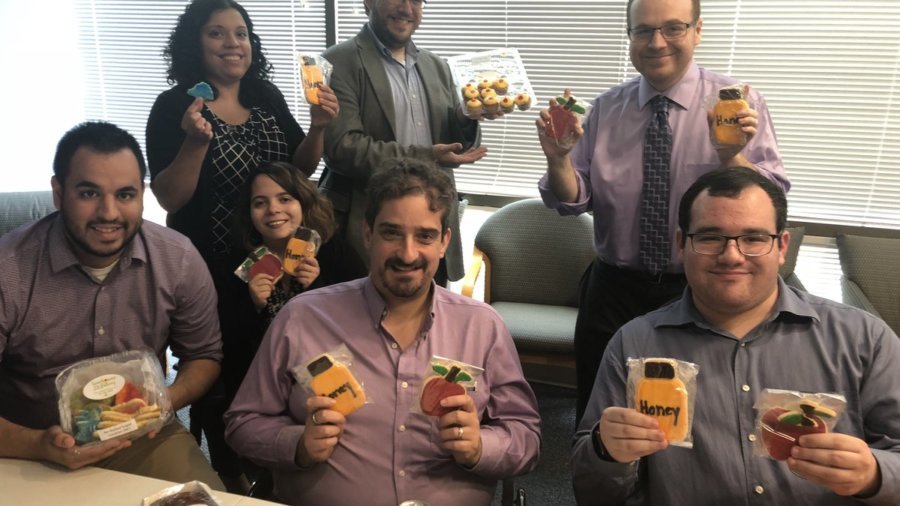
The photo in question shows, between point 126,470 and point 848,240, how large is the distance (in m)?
3.45

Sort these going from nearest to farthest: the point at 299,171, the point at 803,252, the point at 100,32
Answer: the point at 299,171 → the point at 803,252 → the point at 100,32

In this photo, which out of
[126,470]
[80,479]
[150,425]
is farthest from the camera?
[126,470]

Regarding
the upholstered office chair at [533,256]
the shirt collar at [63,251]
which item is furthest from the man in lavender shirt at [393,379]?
the upholstered office chair at [533,256]

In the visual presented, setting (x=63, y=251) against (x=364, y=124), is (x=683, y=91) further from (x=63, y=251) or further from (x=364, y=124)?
(x=63, y=251)

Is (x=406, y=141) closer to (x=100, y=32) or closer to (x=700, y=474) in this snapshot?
(x=700, y=474)

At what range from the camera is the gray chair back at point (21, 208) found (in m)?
3.36

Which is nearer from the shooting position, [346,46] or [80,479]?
[80,479]

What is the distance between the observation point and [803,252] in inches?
156

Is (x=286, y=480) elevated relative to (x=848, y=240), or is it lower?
lower

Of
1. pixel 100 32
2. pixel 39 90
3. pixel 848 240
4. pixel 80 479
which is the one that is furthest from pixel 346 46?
pixel 39 90

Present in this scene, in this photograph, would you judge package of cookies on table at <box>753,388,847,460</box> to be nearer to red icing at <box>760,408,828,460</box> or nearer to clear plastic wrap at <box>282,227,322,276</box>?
red icing at <box>760,408,828,460</box>

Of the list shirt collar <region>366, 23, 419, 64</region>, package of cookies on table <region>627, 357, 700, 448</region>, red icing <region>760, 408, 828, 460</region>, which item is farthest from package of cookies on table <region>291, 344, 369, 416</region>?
shirt collar <region>366, 23, 419, 64</region>

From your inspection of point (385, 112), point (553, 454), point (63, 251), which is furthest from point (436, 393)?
point (553, 454)

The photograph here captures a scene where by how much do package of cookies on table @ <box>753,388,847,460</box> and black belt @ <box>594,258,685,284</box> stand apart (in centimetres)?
97
